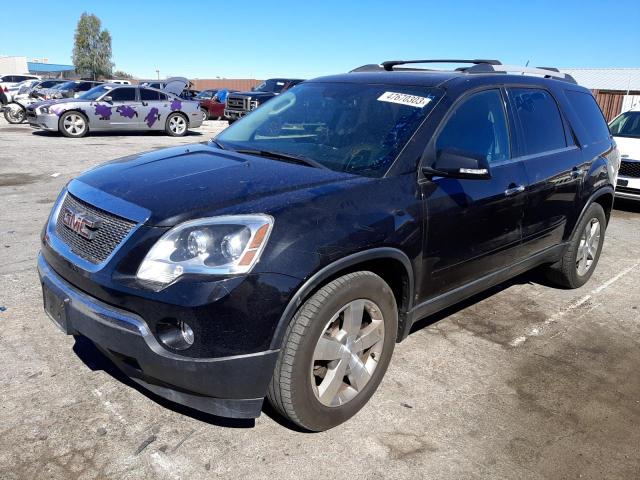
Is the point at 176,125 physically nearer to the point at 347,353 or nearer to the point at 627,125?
the point at 627,125

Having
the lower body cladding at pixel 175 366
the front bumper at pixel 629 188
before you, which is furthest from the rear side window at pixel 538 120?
the front bumper at pixel 629 188

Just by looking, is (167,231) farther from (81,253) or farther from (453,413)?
(453,413)

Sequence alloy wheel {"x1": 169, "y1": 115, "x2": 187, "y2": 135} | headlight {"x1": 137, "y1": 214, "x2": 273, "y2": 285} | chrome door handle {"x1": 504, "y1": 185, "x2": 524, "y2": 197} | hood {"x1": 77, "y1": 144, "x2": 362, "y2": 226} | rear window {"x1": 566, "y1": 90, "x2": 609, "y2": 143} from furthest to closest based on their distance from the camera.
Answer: alloy wheel {"x1": 169, "y1": 115, "x2": 187, "y2": 135} → rear window {"x1": 566, "y1": 90, "x2": 609, "y2": 143} → chrome door handle {"x1": 504, "y1": 185, "x2": 524, "y2": 197} → hood {"x1": 77, "y1": 144, "x2": 362, "y2": 226} → headlight {"x1": 137, "y1": 214, "x2": 273, "y2": 285}

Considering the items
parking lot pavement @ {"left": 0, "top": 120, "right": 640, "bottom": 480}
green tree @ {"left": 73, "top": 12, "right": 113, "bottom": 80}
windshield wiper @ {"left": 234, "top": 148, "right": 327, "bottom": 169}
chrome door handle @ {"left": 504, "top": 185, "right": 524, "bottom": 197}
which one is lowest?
parking lot pavement @ {"left": 0, "top": 120, "right": 640, "bottom": 480}

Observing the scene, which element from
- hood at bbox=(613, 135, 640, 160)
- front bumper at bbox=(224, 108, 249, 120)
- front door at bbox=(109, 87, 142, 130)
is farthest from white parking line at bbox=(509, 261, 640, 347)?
front bumper at bbox=(224, 108, 249, 120)

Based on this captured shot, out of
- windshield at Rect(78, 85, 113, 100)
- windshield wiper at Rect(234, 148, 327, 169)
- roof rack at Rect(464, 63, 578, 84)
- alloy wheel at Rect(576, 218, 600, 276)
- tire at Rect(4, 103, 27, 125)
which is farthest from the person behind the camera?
tire at Rect(4, 103, 27, 125)

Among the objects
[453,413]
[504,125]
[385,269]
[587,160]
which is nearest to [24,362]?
[385,269]

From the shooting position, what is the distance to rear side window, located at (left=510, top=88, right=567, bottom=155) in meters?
4.00

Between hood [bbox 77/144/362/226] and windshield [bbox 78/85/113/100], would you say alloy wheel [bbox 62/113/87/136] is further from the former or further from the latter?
hood [bbox 77/144/362/226]

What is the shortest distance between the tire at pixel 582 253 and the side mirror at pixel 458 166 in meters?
2.15

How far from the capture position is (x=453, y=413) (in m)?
3.12

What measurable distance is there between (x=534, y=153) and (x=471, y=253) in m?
1.09

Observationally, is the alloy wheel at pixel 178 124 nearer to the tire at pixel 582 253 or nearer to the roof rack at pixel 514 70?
the roof rack at pixel 514 70

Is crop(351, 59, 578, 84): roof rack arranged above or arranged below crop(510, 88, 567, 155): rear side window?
above
